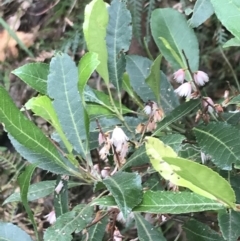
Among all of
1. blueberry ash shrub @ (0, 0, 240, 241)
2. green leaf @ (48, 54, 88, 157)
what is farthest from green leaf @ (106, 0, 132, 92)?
green leaf @ (48, 54, 88, 157)

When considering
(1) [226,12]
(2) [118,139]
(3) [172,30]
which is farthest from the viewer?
(3) [172,30]

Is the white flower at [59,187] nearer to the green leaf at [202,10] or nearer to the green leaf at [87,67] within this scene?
the green leaf at [87,67]

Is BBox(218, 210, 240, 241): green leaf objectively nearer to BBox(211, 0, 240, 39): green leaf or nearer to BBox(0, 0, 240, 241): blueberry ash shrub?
BBox(0, 0, 240, 241): blueberry ash shrub

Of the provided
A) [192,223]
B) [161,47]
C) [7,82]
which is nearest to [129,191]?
[192,223]

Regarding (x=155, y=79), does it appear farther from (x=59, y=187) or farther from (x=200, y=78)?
(x=59, y=187)

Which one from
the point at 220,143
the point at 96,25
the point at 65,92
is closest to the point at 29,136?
the point at 65,92
